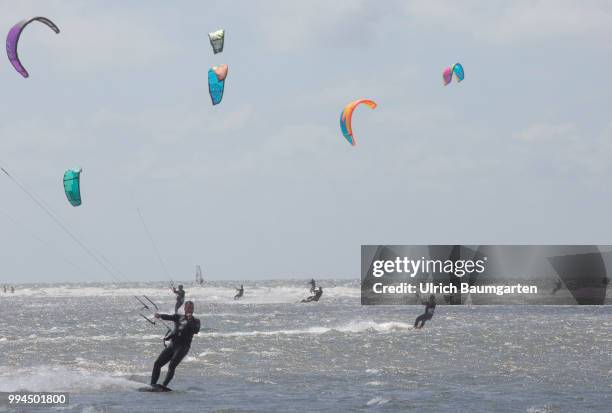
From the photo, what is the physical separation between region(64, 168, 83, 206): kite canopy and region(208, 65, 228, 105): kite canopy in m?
4.55

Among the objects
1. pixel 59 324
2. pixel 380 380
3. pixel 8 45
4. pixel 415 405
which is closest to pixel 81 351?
pixel 8 45

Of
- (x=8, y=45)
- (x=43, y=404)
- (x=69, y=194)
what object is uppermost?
(x=8, y=45)

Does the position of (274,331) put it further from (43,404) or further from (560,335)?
(43,404)

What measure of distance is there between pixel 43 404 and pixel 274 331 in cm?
1565

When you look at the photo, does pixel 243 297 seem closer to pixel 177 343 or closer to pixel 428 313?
pixel 428 313

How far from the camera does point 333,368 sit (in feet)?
60.2

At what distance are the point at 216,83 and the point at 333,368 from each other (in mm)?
9815

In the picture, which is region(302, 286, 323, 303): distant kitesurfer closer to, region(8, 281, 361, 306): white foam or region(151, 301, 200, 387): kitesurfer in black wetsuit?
region(8, 281, 361, 306): white foam

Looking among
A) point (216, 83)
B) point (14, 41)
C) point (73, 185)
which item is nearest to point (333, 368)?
point (73, 185)

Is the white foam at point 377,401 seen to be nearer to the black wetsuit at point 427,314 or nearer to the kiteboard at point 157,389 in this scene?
the kiteboard at point 157,389

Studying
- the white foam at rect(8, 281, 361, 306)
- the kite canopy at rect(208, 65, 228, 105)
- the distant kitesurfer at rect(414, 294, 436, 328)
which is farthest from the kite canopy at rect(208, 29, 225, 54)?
the white foam at rect(8, 281, 361, 306)

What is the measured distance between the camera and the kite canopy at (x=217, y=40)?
2508 cm

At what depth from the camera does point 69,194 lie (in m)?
21.6

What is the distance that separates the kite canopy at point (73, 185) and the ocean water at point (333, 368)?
3396 mm
